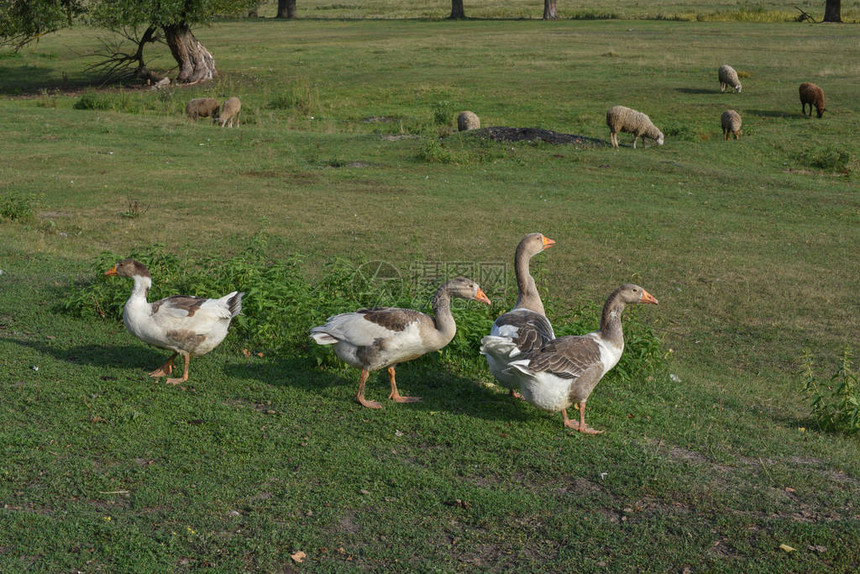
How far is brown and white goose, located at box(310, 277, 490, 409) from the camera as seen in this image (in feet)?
24.1

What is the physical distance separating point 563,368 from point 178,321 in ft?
11.3

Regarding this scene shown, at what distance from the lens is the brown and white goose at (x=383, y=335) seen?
7.35 metres

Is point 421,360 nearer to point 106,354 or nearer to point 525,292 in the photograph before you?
point 525,292

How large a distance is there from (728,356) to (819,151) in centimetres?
1573

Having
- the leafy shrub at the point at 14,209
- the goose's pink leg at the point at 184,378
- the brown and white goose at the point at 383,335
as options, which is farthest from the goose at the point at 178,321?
the leafy shrub at the point at 14,209

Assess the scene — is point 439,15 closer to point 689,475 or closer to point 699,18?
point 699,18

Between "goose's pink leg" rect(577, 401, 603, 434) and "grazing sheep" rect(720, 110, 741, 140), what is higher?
"grazing sheep" rect(720, 110, 741, 140)

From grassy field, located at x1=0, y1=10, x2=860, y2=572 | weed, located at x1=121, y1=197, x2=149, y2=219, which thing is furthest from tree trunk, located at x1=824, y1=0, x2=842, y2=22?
weed, located at x1=121, y1=197, x2=149, y2=219

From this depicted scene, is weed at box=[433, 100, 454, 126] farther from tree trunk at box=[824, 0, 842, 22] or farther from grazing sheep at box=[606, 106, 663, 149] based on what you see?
tree trunk at box=[824, 0, 842, 22]

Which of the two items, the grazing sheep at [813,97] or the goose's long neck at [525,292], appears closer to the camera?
the goose's long neck at [525,292]

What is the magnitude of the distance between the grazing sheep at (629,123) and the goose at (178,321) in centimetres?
1944

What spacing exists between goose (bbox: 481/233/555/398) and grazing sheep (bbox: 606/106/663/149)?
17289 mm

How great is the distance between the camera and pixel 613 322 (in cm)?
759

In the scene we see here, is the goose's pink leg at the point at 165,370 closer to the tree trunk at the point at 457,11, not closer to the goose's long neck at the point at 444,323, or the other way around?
the goose's long neck at the point at 444,323
